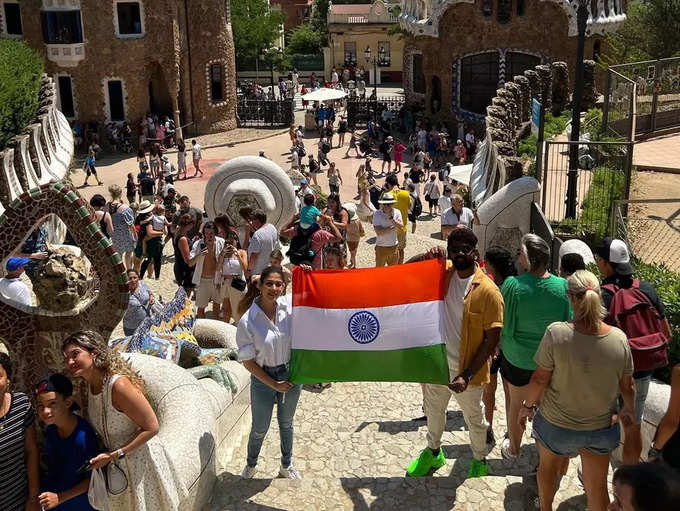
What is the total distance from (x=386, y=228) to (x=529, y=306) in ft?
17.3

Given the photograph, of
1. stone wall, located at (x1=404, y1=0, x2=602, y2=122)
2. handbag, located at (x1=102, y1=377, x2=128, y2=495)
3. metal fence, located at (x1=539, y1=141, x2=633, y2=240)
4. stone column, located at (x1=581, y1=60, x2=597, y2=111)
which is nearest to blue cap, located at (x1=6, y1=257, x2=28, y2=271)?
handbag, located at (x1=102, y1=377, x2=128, y2=495)

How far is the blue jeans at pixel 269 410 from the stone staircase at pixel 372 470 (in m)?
0.21

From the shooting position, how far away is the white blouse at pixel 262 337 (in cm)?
555

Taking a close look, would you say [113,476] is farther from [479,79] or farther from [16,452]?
[479,79]

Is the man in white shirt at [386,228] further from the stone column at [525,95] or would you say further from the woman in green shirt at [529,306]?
the stone column at [525,95]

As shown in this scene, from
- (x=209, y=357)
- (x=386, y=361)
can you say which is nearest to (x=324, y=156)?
(x=209, y=357)

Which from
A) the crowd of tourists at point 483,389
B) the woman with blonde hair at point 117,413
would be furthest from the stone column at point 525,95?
the woman with blonde hair at point 117,413

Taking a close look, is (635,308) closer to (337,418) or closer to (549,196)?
(337,418)

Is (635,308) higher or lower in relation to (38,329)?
higher

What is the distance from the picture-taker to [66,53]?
30234 millimetres

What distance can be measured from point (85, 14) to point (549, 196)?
21663mm

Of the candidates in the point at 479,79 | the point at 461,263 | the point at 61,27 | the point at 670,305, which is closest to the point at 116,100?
the point at 61,27

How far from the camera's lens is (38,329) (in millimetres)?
6547

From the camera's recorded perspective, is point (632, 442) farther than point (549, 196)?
No
